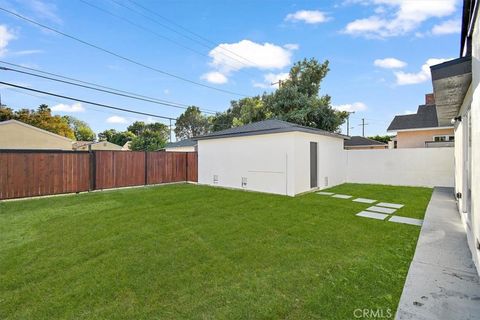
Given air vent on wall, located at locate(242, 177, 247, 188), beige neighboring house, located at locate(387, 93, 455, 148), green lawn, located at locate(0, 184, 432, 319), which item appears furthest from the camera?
beige neighboring house, located at locate(387, 93, 455, 148)

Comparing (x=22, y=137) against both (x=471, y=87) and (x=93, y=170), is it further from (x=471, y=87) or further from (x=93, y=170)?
(x=471, y=87)

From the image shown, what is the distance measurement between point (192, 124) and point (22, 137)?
80.9ft

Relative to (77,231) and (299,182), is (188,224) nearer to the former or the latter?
(77,231)

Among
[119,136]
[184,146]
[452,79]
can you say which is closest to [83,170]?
[452,79]

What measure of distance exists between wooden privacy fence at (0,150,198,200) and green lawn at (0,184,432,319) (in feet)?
8.93

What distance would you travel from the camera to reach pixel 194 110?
39.6m

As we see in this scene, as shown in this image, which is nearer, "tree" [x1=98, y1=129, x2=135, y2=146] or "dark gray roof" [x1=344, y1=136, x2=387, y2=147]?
"dark gray roof" [x1=344, y1=136, x2=387, y2=147]

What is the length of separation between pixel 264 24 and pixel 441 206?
35.4 ft

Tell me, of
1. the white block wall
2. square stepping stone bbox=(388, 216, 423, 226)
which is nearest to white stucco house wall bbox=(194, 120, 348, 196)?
the white block wall

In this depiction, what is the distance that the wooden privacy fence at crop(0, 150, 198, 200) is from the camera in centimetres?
765

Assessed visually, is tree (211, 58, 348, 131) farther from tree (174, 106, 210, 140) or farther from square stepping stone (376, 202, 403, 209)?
tree (174, 106, 210, 140)

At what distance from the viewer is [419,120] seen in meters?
14.1

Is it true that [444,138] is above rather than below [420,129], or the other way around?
below

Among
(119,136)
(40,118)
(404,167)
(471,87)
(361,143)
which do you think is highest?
(40,118)
